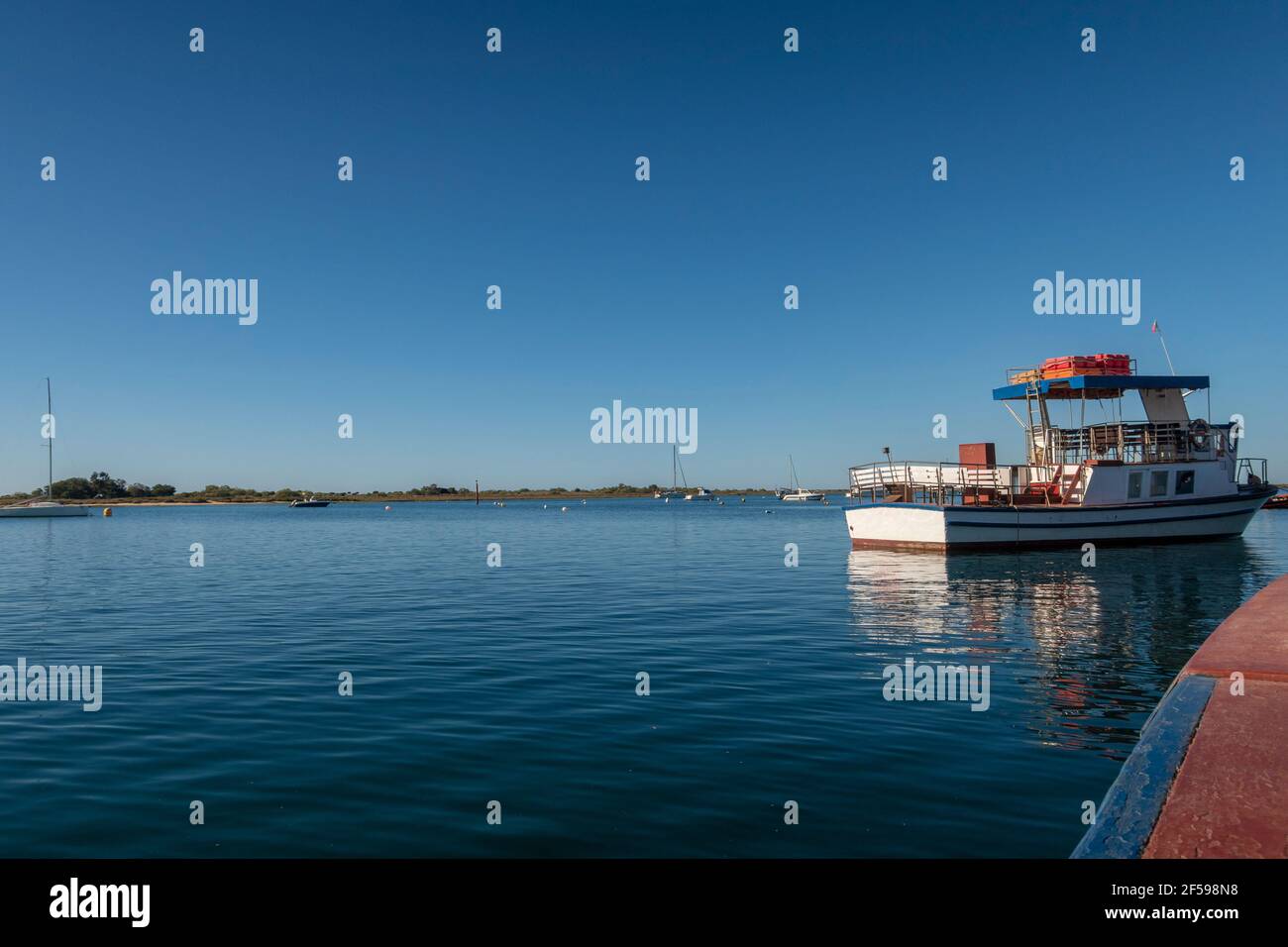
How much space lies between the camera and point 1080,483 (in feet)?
122

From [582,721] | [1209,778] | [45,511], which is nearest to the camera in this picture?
[1209,778]

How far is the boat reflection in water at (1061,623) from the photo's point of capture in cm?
1081

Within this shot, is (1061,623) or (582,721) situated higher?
(582,721)

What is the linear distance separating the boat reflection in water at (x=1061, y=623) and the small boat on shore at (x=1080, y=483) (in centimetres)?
240

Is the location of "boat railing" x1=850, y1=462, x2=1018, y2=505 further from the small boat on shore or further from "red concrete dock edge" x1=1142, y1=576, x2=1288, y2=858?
"red concrete dock edge" x1=1142, y1=576, x2=1288, y2=858
